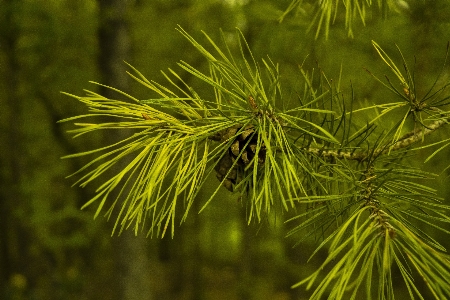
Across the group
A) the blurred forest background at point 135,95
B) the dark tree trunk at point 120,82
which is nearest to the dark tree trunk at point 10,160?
the blurred forest background at point 135,95

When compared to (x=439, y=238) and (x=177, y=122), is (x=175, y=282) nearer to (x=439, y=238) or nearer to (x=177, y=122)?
(x=439, y=238)

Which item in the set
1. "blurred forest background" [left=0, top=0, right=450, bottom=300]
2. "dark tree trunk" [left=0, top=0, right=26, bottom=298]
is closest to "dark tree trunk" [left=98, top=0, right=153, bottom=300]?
"blurred forest background" [left=0, top=0, right=450, bottom=300]

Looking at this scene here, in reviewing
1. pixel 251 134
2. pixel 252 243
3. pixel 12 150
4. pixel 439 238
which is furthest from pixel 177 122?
pixel 252 243

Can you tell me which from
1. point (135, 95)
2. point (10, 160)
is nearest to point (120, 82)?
point (135, 95)

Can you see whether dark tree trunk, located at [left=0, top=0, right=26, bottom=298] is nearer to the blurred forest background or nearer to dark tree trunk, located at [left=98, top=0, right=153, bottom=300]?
the blurred forest background

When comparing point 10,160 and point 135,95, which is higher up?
point 135,95

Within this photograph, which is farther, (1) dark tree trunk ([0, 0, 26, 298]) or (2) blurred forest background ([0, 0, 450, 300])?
(1) dark tree trunk ([0, 0, 26, 298])

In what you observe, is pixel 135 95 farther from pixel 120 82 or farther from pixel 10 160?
pixel 10 160

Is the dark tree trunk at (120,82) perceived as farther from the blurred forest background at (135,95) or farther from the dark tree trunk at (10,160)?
the dark tree trunk at (10,160)
